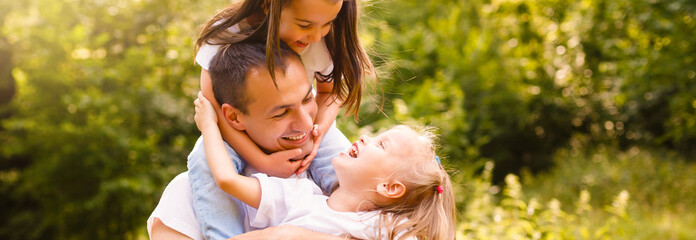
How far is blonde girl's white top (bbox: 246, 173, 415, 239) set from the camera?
6.24 feet

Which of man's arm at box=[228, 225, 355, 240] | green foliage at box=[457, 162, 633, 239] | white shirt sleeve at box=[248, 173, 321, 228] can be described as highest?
white shirt sleeve at box=[248, 173, 321, 228]

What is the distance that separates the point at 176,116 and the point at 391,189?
5.25 m

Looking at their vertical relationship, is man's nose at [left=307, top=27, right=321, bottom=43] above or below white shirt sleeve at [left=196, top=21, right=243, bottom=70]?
above

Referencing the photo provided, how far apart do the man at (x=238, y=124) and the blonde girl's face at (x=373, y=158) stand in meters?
0.20

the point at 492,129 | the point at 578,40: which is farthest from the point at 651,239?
the point at 578,40

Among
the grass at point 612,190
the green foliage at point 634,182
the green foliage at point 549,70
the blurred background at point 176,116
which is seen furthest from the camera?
the green foliage at point 549,70

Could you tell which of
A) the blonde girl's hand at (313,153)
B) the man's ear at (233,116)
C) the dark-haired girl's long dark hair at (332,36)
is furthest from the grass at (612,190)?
the man's ear at (233,116)

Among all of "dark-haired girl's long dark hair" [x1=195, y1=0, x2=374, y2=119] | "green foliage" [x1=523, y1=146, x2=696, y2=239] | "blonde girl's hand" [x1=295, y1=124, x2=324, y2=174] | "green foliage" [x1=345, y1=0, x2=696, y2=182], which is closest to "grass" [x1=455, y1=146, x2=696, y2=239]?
"green foliage" [x1=523, y1=146, x2=696, y2=239]

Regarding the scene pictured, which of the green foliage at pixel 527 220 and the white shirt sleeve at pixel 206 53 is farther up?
the white shirt sleeve at pixel 206 53

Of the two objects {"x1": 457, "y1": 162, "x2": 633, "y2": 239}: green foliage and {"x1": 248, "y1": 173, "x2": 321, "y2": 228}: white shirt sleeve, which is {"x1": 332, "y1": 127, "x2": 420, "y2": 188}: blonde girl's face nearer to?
{"x1": 248, "y1": 173, "x2": 321, "y2": 228}: white shirt sleeve

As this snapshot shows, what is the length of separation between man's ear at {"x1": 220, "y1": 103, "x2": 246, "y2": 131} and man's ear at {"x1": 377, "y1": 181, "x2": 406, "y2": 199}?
0.52 meters

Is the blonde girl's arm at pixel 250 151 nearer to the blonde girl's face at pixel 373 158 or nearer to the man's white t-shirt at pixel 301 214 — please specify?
the man's white t-shirt at pixel 301 214

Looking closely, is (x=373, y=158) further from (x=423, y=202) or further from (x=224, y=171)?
(x=224, y=171)

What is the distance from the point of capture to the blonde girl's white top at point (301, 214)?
6.24 feet
